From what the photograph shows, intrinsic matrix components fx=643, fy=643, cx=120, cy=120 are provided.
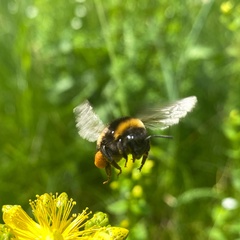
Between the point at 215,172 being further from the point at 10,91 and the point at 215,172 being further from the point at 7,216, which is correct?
the point at 7,216

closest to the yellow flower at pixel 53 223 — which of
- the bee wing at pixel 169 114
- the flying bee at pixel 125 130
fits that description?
the flying bee at pixel 125 130

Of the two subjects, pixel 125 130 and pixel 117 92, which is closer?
pixel 125 130

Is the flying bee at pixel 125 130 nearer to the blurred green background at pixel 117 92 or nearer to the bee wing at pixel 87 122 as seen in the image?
the bee wing at pixel 87 122

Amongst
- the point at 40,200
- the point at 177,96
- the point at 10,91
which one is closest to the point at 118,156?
the point at 40,200

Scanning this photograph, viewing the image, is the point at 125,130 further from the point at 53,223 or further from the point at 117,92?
the point at 117,92

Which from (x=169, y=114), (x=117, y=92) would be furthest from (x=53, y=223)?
(x=117, y=92)

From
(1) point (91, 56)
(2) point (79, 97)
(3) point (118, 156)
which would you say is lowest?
(3) point (118, 156)
